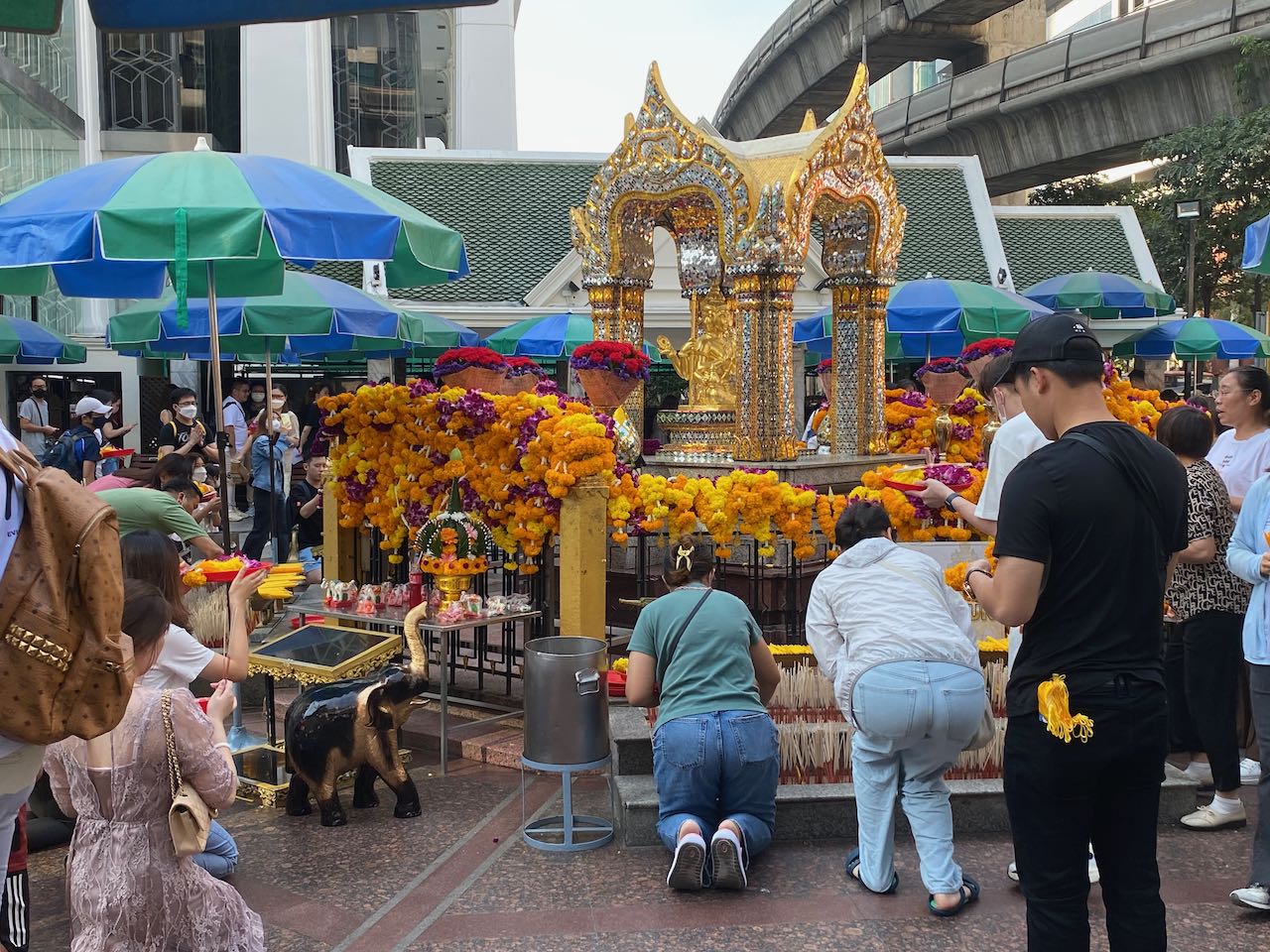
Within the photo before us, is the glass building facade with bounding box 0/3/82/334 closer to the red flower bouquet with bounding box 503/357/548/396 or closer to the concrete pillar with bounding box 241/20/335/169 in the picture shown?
the concrete pillar with bounding box 241/20/335/169

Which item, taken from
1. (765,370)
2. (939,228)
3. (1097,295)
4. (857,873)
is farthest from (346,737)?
(939,228)

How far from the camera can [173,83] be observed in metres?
30.0

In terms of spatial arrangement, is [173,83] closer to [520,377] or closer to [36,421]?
[36,421]

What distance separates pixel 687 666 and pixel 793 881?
101 cm

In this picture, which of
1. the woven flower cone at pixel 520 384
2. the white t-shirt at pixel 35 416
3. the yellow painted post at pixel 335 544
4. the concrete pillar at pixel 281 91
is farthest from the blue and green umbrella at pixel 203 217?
the concrete pillar at pixel 281 91

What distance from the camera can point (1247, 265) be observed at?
7.20 metres

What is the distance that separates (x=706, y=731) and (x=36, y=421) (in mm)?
15611

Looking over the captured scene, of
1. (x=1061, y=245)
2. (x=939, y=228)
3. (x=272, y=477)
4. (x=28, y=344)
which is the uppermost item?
(x=939, y=228)

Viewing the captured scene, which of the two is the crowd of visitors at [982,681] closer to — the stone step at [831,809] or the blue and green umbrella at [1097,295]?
the stone step at [831,809]

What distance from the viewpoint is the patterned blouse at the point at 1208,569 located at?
209 inches

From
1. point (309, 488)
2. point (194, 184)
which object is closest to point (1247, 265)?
point (194, 184)

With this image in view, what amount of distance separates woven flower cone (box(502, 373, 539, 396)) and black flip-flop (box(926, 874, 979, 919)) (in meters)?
5.23

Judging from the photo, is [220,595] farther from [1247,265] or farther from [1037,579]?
[1247,265]

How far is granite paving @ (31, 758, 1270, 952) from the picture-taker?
4320 mm
